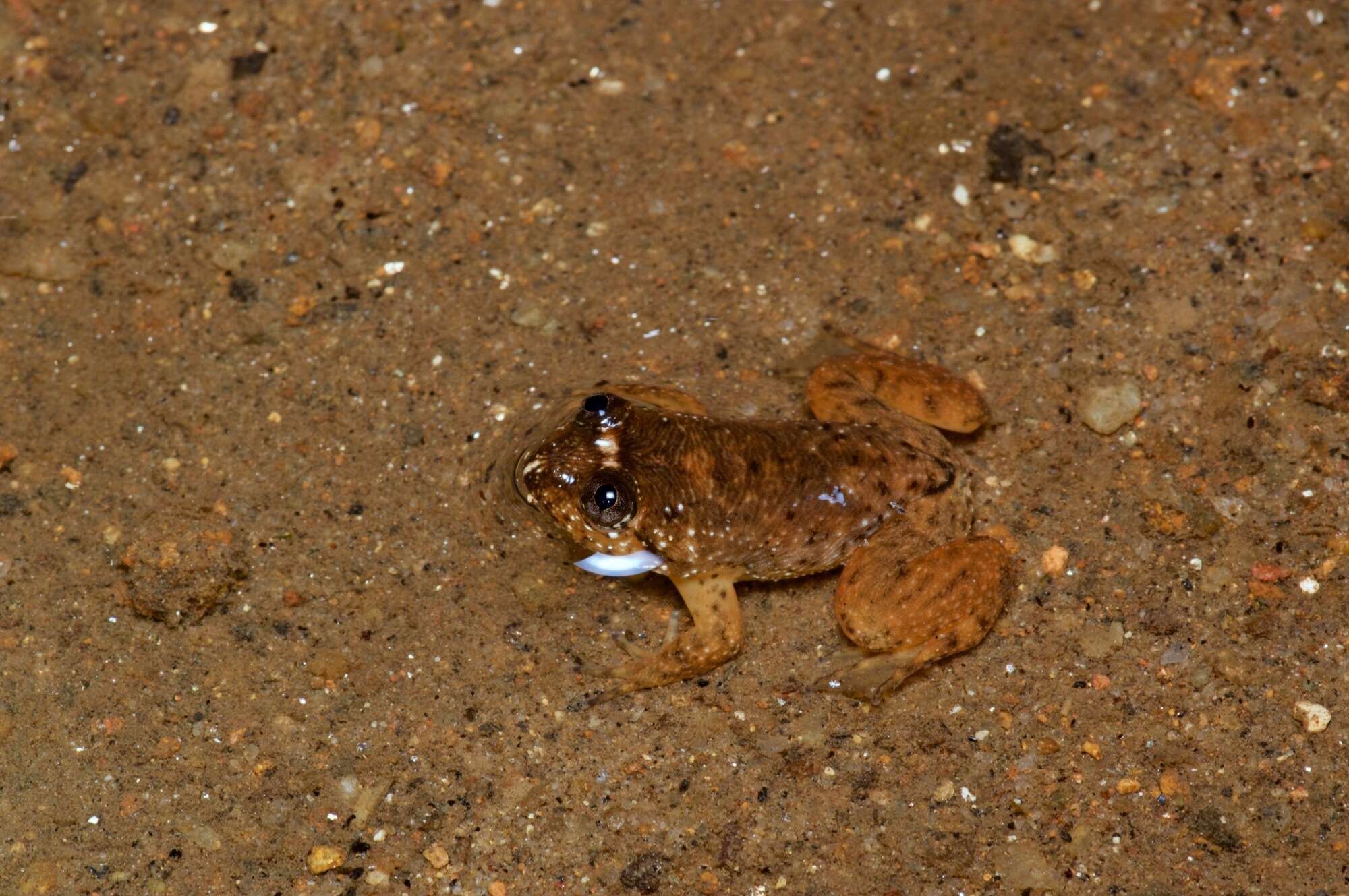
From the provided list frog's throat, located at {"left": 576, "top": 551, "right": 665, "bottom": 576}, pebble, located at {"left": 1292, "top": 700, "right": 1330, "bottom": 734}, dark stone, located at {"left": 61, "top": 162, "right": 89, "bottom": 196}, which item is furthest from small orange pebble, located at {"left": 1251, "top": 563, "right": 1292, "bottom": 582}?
dark stone, located at {"left": 61, "top": 162, "right": 89, "bottom": 196}

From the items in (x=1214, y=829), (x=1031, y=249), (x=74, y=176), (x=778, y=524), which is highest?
(x=1031, y=249)

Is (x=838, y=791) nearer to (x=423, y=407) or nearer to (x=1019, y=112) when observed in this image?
(x=423, y=407)

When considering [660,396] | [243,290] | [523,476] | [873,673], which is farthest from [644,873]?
[243,290]

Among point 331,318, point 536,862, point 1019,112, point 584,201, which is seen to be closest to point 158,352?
point 331,318

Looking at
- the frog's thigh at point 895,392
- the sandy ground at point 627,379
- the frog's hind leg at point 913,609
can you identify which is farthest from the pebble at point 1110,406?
the frog's hind leg at point 913,609

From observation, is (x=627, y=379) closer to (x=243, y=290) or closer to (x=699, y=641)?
(x=699, y=641)

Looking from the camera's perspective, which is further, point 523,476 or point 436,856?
point 523,476
